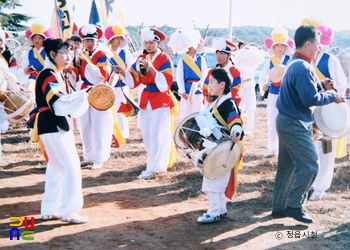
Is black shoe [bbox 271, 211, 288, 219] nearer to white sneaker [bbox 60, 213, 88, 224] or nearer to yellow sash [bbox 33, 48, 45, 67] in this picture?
white sneaker [bbox 60, 213, 88, 224]

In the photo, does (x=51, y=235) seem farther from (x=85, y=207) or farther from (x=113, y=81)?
(x=113, y=81)

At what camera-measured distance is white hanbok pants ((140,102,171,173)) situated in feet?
24.1

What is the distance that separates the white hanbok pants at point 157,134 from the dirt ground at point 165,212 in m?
0.21

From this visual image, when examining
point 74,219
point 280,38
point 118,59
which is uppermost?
point 280,38

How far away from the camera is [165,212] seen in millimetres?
5812

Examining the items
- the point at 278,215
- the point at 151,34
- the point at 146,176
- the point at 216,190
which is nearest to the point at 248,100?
the point at 146,176

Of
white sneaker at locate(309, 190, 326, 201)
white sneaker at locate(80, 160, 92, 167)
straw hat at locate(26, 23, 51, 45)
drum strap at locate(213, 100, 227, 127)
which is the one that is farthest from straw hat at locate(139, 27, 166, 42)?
white sneaker at locate(309, 190, 326, 201)

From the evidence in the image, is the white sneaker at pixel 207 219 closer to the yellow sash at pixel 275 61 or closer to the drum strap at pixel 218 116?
the drum strap at pixel 218 116

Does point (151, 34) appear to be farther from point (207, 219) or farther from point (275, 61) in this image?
point (207, 219)

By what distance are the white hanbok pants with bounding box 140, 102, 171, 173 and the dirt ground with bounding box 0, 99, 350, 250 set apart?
0.21 metres

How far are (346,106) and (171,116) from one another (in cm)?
302

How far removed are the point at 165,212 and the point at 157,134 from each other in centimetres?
181

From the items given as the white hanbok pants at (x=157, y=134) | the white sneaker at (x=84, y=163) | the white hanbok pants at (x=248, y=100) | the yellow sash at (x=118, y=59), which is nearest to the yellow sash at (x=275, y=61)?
the white hanbok pants at (x=157, y=134)

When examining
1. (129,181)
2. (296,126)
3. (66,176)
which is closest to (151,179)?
(129,181)
